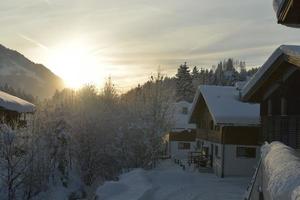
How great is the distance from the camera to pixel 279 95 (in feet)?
63.8

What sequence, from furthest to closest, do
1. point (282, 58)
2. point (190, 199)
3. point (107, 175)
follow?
point (107, 175) < point (190, 199) < point (282, 58)

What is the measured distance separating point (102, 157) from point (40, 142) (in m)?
7.59

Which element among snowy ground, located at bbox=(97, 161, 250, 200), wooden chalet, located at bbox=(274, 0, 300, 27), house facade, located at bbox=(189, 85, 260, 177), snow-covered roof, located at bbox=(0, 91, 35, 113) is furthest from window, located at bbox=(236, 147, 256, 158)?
wooden chalet, located at bbox=(274, 0, 300, 27)

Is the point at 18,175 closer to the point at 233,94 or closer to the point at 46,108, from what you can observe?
the point at 46,108

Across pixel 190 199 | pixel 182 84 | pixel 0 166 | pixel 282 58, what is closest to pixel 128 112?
pixel 0 166

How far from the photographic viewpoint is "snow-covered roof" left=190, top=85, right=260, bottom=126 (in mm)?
30500

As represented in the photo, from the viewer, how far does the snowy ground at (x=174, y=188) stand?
71.8 ft

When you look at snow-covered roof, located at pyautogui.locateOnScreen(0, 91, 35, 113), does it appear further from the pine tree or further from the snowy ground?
the pine tree

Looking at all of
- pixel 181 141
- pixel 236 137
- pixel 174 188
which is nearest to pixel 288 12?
pixel 174 188

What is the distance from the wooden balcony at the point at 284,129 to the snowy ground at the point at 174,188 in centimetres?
401

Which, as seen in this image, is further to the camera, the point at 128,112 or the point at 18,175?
the point at 128,112

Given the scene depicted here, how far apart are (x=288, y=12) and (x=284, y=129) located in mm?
9873

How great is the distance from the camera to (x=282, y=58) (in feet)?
55.9

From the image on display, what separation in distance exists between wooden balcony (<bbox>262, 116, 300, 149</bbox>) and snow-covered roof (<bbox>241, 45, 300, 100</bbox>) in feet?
5.34
